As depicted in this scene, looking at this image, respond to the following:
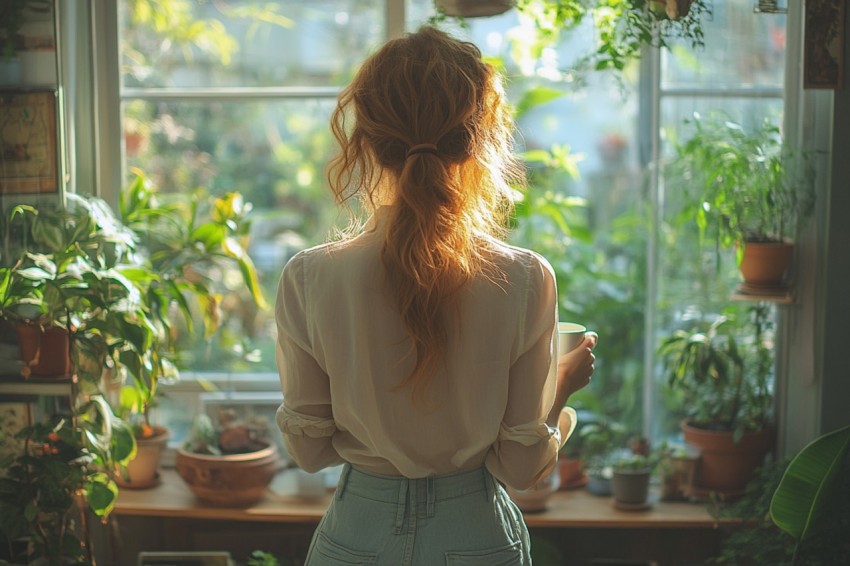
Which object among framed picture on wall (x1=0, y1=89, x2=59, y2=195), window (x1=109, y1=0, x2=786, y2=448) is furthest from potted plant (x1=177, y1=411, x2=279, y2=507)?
framed picture on wall (x1=0, y1=89, x2=59, y2=195)

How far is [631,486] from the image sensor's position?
2934 millimetres

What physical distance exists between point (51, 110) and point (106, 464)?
1.01 metres

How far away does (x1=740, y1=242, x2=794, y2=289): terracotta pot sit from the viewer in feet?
8.97

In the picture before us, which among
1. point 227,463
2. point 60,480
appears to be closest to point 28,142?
point 60,480

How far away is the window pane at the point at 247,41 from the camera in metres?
3.19

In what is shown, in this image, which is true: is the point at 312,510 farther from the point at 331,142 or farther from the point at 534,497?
the point at 331,142

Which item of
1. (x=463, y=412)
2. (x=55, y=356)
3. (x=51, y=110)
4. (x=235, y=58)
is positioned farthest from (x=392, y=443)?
(x=235, y=58)

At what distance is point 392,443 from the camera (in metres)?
1.54

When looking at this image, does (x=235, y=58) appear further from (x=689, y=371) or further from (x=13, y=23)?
(x=689, y=371)

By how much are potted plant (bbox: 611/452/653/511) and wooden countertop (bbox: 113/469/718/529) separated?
25mm

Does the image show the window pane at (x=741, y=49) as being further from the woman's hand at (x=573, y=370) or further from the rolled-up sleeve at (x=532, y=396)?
the rolled-up sleeve at (x=532, y=396)

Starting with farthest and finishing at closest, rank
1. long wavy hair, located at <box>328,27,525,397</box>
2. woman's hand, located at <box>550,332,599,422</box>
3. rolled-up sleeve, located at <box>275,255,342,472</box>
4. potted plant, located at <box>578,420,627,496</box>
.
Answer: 1. potted plant, located at <box>578,420,627,496</box>
2. woman's hand, located at <box>550,332,599,422</box>
3. rolled-up sleeve, located at <box>275,255,342,472</box>
4. long wavy hair, located at <box>328,27,525,397</box>

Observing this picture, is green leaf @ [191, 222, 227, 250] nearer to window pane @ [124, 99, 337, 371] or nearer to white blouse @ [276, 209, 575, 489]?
window pane @ [124, 99, 337, 371]

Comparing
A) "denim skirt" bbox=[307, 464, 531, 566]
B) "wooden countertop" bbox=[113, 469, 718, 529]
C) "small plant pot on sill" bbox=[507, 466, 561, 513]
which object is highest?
"denim skirt" bbox=[307, 464, 531, 566]
